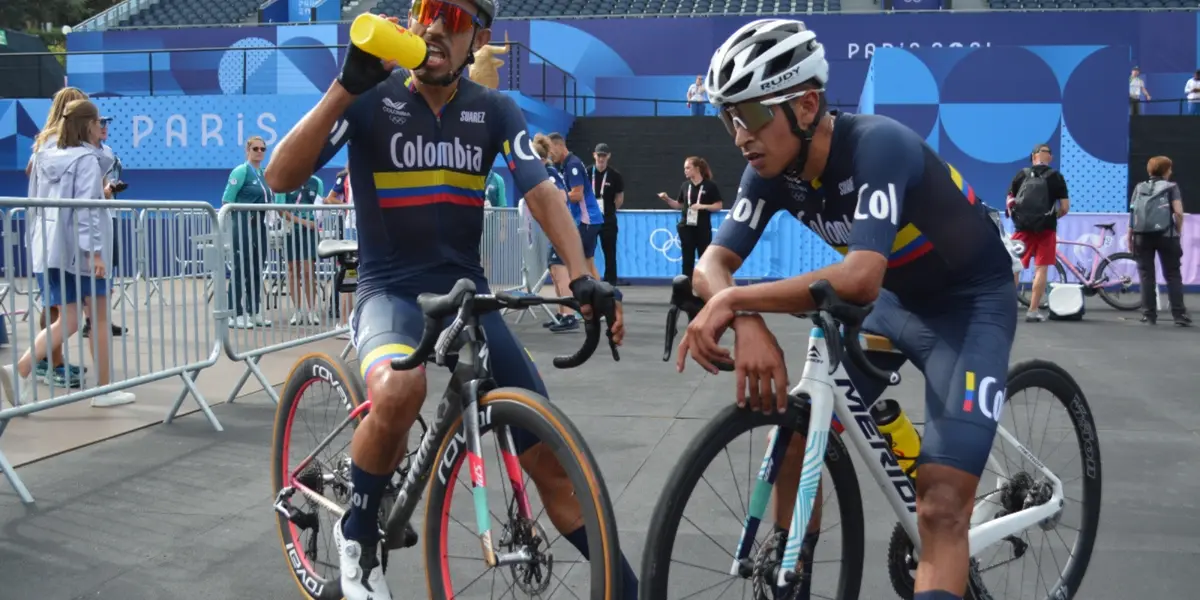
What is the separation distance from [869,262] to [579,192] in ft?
29.6

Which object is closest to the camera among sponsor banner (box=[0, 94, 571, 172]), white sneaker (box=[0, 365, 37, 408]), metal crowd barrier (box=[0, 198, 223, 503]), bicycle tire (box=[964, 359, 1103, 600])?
bicycle tire (box=[964, 359, 1103, 600])

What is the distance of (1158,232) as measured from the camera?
12.4 metres

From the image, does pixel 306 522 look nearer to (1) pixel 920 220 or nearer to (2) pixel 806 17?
(1) pixel 920 220

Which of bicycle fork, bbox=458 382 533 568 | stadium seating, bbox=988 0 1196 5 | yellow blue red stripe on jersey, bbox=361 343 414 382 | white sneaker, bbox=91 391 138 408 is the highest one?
stadium seating, bbox=988 0 1196 5

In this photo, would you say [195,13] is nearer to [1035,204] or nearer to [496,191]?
[496,191]

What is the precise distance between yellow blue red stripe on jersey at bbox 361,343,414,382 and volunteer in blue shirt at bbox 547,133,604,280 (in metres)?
8.45

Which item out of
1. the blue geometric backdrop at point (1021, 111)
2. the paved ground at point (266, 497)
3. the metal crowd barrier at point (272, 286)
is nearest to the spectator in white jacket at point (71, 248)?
the paved ground at point (266, 497)

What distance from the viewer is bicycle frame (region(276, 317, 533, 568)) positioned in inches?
105

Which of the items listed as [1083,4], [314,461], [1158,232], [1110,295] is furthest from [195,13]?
[314,461]

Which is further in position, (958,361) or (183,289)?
(183,289)

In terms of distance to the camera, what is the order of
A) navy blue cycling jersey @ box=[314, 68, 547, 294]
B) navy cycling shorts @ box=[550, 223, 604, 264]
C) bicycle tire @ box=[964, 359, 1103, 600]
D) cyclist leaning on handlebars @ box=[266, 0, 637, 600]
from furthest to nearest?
navy cycling shorts @ box=[550, 223, 604, 264]
bicycle tire @ box=[964, 359, 1103, 600]
navy blue cycling jersey @ box=[314, 68, 547, 294]
cyclist leaning on handlebars @ box=[266, 0, 637, 600]

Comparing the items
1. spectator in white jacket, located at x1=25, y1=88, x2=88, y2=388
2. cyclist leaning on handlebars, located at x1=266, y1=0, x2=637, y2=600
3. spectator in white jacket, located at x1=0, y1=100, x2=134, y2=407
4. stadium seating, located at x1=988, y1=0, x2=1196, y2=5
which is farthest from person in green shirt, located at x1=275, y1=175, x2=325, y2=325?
stadium seating, located at x1=988, y1=0, x2=1196, y2=5

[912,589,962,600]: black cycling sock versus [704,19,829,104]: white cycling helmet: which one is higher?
[704,19,829,104]: white cycling helmet

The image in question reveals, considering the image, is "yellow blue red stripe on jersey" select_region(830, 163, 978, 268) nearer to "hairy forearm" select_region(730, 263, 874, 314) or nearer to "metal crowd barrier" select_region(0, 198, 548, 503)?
"hairy forearm" select_region(730, 263, 874, 314)
